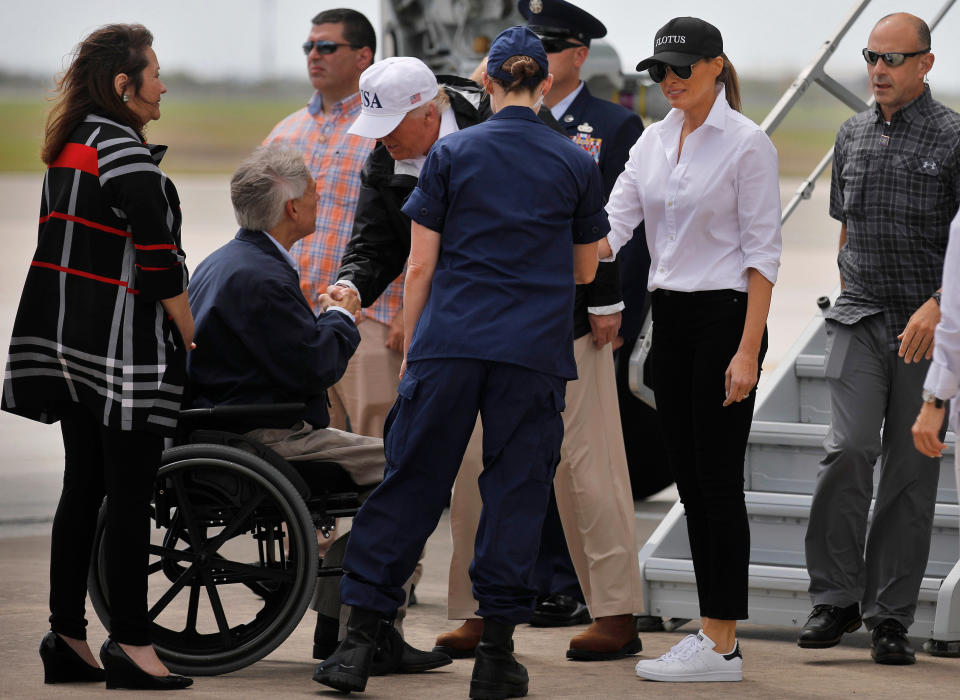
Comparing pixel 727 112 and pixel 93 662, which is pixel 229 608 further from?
pixel 727 112

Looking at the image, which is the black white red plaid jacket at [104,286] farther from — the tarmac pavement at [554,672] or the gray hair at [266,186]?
the tarmac pavement at [554,672]

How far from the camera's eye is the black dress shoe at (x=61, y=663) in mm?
3375

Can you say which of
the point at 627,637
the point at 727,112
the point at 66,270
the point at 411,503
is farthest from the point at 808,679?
the point at 66,270

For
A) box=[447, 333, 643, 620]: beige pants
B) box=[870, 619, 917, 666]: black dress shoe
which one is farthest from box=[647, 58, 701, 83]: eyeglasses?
box=[870, 619, 917, 666]: black dress shoe

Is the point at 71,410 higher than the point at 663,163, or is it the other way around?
the point at 663,163

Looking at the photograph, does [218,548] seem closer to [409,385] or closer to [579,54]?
[409,385]

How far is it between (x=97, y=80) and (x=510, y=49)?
880 millimetres

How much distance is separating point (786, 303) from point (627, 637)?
1386 cm

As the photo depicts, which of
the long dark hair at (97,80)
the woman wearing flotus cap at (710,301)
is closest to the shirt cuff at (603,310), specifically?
the woman wearing flotus cap at (710,301)

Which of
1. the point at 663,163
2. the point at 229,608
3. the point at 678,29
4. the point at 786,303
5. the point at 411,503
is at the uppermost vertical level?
the point at 678,29

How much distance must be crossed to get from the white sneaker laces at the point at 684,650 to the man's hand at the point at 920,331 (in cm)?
86

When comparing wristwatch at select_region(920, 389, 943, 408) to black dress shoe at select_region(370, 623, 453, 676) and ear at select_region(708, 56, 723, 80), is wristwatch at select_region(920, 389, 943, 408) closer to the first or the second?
ear at select_region(708, 56, 723, 80)

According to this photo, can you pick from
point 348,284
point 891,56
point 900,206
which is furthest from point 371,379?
point 891,56

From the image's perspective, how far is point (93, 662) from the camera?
11.2 feet
